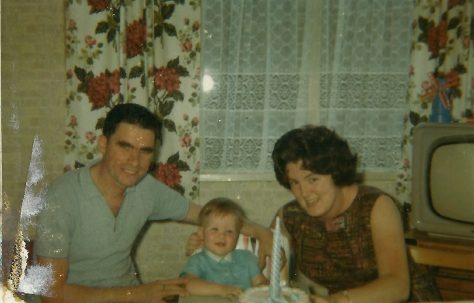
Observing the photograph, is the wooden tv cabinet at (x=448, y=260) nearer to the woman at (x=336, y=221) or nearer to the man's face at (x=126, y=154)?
the woman at (x=336, y=221)

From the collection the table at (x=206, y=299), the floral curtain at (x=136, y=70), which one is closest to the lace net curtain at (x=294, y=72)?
the floral curtain at (x=136, y=70)

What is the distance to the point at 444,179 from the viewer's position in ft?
6.31

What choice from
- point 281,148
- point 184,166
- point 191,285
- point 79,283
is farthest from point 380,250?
point 184,166

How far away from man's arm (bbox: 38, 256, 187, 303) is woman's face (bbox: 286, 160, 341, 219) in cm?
42

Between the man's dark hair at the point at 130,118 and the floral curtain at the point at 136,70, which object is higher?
the floral curtain at the point at 136,70

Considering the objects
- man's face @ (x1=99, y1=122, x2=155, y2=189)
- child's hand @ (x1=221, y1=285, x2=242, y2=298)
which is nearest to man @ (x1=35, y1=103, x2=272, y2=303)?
man's face @ (x1=99, y1=122, x2=155, y2=189)

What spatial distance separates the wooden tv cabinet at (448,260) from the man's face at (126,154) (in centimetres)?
111

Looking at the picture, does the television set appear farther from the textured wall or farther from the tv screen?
the textured wall

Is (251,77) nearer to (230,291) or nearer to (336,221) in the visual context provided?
(336,221)

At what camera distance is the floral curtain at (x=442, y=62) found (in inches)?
95.0

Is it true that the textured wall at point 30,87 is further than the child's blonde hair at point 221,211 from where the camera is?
Yes

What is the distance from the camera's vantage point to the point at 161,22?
2320 mm

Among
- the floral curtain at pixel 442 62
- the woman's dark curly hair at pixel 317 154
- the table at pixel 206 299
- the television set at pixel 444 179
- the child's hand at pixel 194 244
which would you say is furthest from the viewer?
the floral curtain at pixel 442 62

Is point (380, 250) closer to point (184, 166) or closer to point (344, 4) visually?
point (184, 166)
